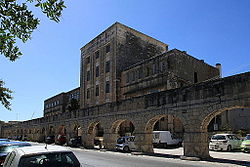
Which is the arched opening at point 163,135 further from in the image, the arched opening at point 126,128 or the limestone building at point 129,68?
the arched opening at point 126,128

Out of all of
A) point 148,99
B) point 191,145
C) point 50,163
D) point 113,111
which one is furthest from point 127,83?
point 50,163

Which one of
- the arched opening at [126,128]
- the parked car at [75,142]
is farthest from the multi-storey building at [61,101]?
the parked car at [75,142]

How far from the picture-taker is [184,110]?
17906 mm

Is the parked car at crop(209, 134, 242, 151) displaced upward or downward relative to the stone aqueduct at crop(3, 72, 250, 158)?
downward

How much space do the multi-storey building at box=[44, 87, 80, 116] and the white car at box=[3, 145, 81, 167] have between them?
4816 cm

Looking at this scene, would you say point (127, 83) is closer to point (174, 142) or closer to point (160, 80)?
point (160, 80)

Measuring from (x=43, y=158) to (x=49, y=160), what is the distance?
133mm

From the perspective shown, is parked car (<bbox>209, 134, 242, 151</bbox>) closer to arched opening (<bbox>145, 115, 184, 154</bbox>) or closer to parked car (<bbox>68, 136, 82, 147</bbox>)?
arched opening (<bbox>145, 115, 184, 154</bbox>)

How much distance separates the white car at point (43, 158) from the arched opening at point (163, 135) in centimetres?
1552

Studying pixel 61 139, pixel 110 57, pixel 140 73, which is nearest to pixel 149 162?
pixel 140 73

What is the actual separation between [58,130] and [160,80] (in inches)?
763

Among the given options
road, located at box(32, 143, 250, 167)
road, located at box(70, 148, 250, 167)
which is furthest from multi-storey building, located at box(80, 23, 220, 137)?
road, located at box(70, 148, 250, 167)

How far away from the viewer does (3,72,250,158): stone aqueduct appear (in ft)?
49.9

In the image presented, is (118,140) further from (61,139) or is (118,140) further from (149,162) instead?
(61,139)
